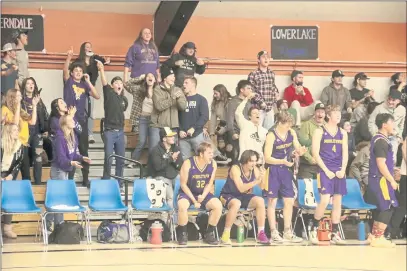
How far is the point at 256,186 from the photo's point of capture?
396 inches

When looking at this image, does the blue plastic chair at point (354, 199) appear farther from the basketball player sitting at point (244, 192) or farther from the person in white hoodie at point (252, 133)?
the basketball player sitting at point (244, 192)

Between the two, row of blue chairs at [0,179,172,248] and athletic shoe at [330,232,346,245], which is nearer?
row of blue chairs at [0,179,172,248]

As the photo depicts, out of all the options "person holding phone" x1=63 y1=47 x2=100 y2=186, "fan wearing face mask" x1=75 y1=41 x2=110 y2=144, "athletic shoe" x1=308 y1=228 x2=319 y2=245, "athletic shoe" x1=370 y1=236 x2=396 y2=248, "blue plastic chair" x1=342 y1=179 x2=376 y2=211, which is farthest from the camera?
"fan wearing face mask" x1=75 y1=41 x2=110 y2=144

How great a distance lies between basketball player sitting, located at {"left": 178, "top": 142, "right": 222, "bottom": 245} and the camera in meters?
9.09

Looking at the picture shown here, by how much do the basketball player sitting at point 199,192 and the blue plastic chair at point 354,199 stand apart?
75.2 inches

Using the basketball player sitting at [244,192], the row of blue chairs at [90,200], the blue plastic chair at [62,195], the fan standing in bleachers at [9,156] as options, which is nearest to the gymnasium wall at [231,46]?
the fan standing in bleachers at [9,156]

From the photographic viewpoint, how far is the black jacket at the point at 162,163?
9.76 meters

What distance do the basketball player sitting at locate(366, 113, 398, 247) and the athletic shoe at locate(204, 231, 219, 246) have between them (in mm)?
1876

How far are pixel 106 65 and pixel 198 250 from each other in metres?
4.26

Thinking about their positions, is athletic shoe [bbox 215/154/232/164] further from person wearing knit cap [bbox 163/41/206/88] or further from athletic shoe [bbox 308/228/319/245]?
athletic shoe [bbox 308/228/319/245]

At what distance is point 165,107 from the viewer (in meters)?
10.4

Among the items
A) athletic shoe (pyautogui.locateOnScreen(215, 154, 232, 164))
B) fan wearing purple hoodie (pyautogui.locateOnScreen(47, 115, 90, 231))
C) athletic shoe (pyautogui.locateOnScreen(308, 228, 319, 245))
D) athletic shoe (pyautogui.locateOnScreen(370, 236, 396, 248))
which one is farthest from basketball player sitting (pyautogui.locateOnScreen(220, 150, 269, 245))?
fan wearing purple hoodie (pyautogui.locateOnScreen(47, 115, 90, 231))

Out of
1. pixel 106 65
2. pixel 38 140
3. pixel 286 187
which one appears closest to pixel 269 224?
pixel 286 187

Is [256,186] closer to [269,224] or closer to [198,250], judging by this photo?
[269,224]
